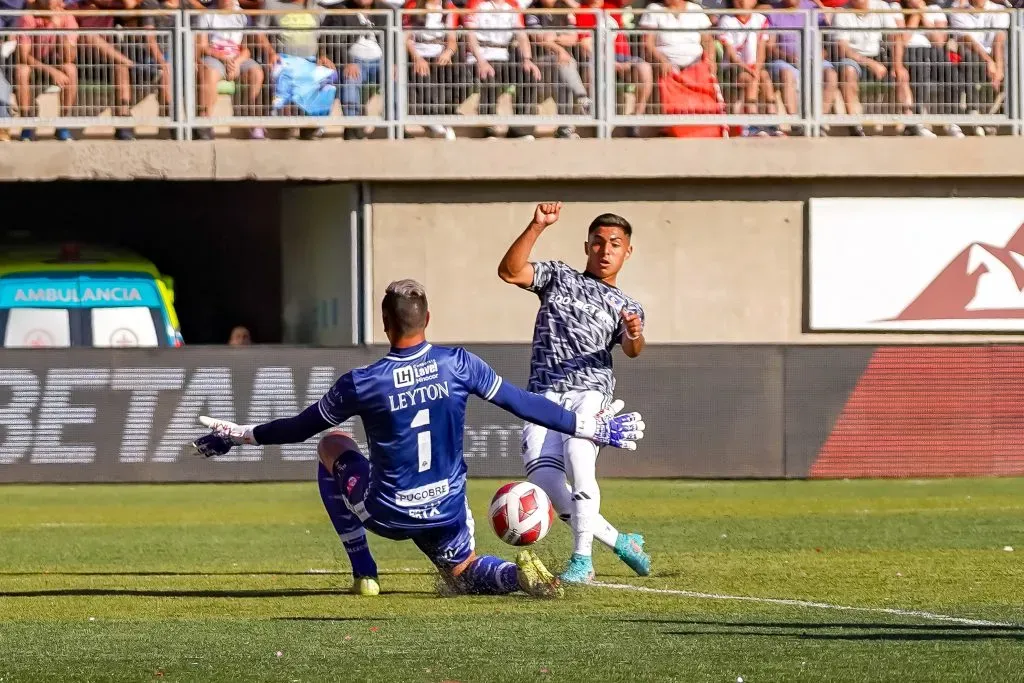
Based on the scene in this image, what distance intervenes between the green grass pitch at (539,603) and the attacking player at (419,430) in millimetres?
359

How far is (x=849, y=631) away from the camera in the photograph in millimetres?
7000

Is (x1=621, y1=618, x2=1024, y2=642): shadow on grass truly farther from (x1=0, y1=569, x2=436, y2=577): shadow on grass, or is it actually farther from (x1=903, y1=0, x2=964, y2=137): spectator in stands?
(x1=903, y1=0, x2=964, y2=137): spectator in stands

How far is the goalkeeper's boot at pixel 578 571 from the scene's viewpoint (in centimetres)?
885

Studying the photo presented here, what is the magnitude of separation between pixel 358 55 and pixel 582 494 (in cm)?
1072

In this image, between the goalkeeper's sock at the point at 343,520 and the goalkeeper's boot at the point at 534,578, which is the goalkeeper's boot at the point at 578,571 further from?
the goalkeeper's sock at the point at 343,520

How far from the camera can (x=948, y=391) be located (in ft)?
56.3

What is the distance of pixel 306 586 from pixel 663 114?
35.5 feet

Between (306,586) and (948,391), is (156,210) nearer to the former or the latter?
(948,391)

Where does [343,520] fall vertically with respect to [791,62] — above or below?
below

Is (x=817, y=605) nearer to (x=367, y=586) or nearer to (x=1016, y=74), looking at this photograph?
(x=367, y=586)

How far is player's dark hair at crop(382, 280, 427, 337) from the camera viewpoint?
25.5 feet

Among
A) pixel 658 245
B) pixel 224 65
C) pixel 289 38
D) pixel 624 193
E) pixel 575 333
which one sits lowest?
pixel 575 333

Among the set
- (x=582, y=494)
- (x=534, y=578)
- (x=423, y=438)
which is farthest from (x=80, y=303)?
(x=534, y=578)

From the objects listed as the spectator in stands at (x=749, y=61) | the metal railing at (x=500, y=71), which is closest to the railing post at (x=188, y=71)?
the metal railing at (x=500, y=71)
